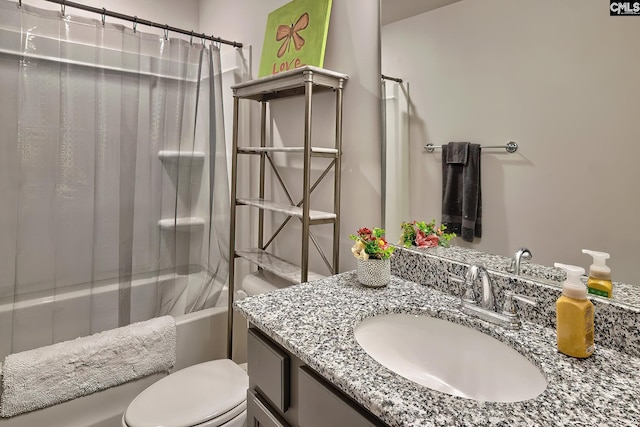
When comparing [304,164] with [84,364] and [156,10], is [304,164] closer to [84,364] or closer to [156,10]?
[84,364]

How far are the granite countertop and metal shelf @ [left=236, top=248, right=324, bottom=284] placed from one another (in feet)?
1.66

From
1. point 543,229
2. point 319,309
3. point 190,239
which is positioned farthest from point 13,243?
point 543,229

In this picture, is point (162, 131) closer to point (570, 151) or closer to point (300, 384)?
point (300, 384)

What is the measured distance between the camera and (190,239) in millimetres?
2039

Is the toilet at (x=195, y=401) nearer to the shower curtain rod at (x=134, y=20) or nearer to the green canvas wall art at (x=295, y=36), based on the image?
the green canvas wall art at (x=295, y=36)

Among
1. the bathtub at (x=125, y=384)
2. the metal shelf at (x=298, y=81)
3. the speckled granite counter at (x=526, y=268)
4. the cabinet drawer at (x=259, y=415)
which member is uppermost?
the metal shelf at (x=298, y=81)

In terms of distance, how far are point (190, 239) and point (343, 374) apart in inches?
64.1

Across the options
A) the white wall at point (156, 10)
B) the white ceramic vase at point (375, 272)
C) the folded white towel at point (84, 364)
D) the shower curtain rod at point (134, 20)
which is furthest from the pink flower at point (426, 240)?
the white wall at point (156, 10)

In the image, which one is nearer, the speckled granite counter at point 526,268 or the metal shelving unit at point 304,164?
the speckled granite counter at point 526,268

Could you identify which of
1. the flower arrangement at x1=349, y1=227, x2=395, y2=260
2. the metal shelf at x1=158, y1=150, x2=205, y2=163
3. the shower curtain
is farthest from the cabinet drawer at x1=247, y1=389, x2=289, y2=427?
the metal shelf at x1=158, y1=150, x2=205, y2=163

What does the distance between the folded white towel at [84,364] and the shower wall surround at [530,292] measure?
3.97 feet

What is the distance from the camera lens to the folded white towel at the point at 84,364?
4.41 ft

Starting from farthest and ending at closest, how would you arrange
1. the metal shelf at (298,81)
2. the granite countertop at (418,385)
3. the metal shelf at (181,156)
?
the metal shelf at (181,156) < the metal shelf at (298,81) < the granite countertop at (418,385)

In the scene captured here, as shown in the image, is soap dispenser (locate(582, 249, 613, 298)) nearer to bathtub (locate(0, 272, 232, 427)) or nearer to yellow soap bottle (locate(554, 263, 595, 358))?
yellow soap bottle (locate(554, 263, 595, 358))
